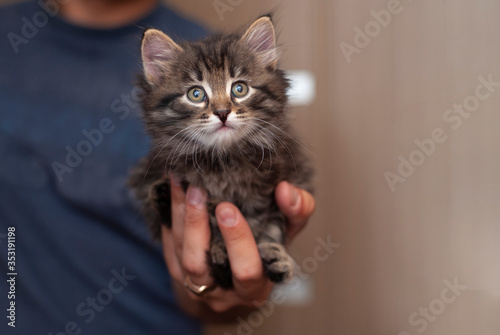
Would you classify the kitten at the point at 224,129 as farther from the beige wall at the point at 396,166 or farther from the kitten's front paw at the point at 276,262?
the beige wall at the point at 396,166

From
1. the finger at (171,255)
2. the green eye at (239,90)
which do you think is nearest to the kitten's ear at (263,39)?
the green eye at (239,90)

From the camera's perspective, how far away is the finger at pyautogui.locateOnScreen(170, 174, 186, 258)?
1027mm

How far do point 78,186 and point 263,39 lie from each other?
822 mm

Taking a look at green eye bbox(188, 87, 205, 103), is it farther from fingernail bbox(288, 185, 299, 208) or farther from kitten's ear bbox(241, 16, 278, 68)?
fingernail bbox(288, 185, 299, 208)

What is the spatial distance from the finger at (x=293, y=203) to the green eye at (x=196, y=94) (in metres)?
0.31

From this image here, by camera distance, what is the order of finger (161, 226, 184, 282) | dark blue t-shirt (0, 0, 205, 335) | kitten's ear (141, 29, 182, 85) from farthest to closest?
dark blue t-shirt (0, 0, 205, 335) < finger (161, 226, 184, 282) < kitten's ear (141, 29, 182, 85)

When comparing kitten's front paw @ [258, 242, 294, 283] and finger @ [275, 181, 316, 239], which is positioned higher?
finger @ [275, 181, 316, 239]

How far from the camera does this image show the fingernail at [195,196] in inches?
39.3

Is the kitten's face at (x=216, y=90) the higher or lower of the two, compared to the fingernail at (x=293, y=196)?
higher

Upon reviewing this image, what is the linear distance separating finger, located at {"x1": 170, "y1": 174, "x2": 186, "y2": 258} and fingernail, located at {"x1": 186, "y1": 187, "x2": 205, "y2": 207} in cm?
3

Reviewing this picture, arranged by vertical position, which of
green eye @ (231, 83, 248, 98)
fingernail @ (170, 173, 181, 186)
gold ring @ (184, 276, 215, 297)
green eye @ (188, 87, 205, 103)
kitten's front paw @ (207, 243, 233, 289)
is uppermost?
green eye @ (231, 83, 248, 98)

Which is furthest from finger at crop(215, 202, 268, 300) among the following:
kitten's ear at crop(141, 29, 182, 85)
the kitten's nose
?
kitten's ear at crop(141, 29, 182, 85)

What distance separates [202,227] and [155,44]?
1.57 feet

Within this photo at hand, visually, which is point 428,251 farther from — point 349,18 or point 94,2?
point 94,2
